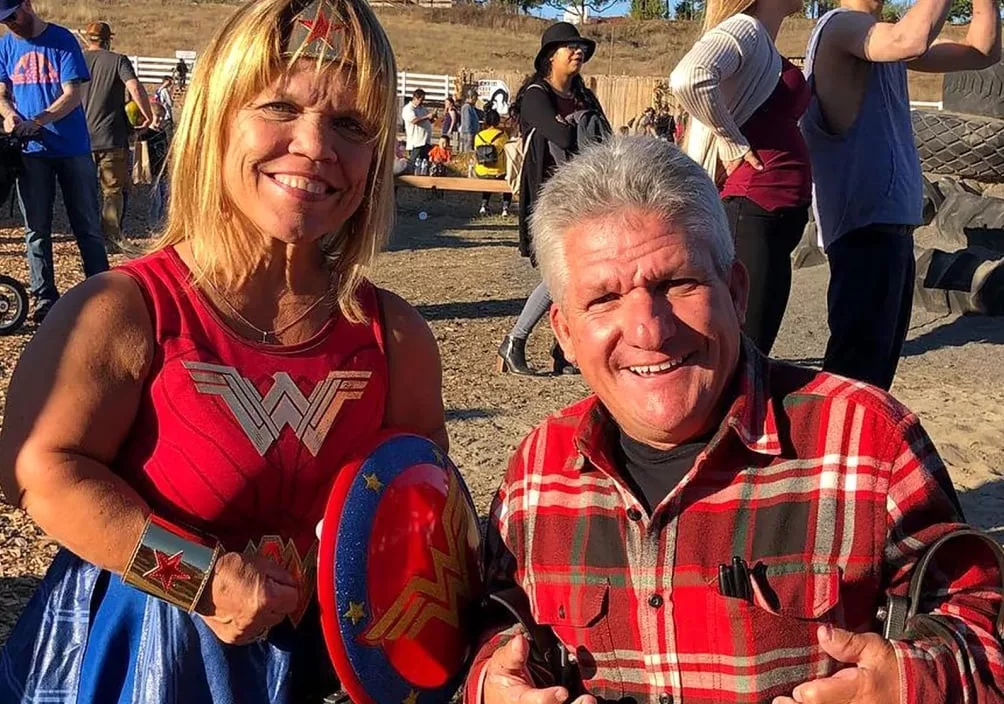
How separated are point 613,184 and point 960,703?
35.3 inches

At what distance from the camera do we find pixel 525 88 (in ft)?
22.6

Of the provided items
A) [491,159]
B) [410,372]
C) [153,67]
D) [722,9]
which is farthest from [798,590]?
[153,67]

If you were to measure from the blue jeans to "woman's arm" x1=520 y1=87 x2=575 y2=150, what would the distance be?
289 centimetres

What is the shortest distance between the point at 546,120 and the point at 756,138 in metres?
2.70

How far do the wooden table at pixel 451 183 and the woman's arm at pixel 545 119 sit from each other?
6.46 meters

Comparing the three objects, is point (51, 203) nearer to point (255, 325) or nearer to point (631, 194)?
point (255, 325)

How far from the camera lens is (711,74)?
12.2 feet

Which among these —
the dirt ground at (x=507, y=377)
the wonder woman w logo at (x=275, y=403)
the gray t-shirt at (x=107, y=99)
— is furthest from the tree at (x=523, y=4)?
the wonder woman w logo at (x=275, y=403)

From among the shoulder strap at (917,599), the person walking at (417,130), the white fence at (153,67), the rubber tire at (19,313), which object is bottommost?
the white fence at (153,67)

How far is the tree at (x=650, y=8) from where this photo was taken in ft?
236

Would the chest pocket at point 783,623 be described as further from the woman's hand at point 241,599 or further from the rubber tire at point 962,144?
the rubber tire at point 962,144

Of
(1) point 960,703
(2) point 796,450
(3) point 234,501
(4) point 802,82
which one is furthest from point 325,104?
(4) point 802,82

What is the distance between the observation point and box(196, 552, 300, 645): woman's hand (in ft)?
5.74

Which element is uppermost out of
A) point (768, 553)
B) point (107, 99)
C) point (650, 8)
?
point (768, 553)
